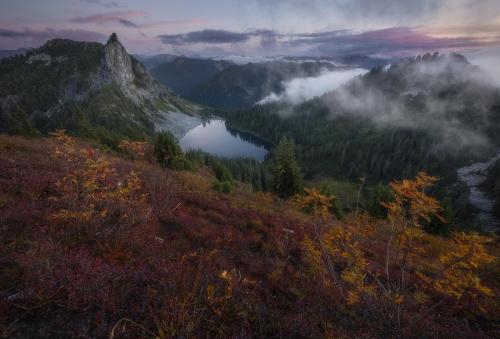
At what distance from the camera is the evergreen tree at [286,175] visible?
3647 centimetres

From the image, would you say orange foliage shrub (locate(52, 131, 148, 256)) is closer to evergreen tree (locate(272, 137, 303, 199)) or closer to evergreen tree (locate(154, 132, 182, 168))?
evergreen tree (locate(154, 132, 182, 168))

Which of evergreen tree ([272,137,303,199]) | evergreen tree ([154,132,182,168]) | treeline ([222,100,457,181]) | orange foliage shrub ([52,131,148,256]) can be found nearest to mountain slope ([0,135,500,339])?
orange foliage shrub ([52,131,148,256])

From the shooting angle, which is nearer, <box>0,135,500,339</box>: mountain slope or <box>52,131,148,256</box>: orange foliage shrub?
<box>0,135,500,339</box>: mountain slope

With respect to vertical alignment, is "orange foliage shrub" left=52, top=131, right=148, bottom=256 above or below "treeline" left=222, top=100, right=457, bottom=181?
above

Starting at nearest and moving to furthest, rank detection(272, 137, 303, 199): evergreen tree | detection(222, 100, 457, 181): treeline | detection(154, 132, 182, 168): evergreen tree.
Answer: detection(154, 132, 182, 168): evergreen tree → detection(272, 137, 303, 199): evergreen tree → detection(222, 100, 457, 181): treeline

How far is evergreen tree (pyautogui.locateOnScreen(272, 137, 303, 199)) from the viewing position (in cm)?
3647

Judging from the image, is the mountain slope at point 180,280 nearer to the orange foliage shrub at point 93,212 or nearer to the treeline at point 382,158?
the orange foliage shrub at point 93,212

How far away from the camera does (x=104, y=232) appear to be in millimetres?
6918

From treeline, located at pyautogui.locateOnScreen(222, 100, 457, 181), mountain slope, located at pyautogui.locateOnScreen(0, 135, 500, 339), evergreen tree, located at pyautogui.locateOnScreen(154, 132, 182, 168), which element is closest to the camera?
mountain slope, located at pyautogui.locateOnScreen(0, 135, 500, 339)

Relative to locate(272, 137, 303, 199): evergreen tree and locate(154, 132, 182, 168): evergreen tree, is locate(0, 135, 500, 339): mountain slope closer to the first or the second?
locate(154, 132, 182, 168): evergreen tree

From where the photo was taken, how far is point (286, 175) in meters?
36.7

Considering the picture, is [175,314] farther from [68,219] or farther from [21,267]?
[68,219]

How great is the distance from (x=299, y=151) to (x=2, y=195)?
18803 cm

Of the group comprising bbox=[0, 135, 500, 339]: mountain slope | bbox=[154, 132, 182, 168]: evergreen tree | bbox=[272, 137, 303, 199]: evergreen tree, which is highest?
bbox=[0, 135, 500, 339]: mountain slope
